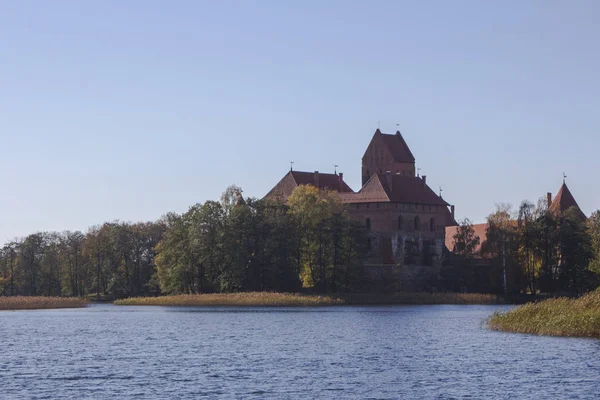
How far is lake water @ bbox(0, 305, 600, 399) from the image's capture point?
29.0 meters

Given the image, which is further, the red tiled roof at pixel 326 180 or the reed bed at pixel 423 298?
the red tiled roof at pixel 326 180

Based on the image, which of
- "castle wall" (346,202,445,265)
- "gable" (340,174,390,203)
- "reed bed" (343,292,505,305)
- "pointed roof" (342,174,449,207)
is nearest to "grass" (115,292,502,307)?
"reed bed" (343,292,505,305)

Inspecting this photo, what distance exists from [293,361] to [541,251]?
57550 mm

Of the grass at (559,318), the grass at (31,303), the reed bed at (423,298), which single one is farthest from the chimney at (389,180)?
the grass at (559,318)

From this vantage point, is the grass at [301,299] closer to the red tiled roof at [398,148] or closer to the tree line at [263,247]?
the tree line at [263,247]

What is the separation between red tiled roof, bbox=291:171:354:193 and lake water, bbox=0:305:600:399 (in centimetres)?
5360

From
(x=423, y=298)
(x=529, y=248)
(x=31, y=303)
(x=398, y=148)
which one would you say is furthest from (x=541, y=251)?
(x=31, y=303)

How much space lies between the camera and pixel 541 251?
89.4 metres

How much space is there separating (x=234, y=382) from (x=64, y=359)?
9.44 meters

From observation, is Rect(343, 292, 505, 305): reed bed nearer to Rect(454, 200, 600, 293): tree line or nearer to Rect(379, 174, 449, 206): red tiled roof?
Rect(454, 200, 600, 293): tree line

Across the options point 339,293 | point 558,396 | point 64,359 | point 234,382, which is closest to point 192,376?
point 234,382

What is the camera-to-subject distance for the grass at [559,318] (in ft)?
135

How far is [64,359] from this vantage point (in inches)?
1473

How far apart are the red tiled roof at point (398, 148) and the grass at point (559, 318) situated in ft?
227
